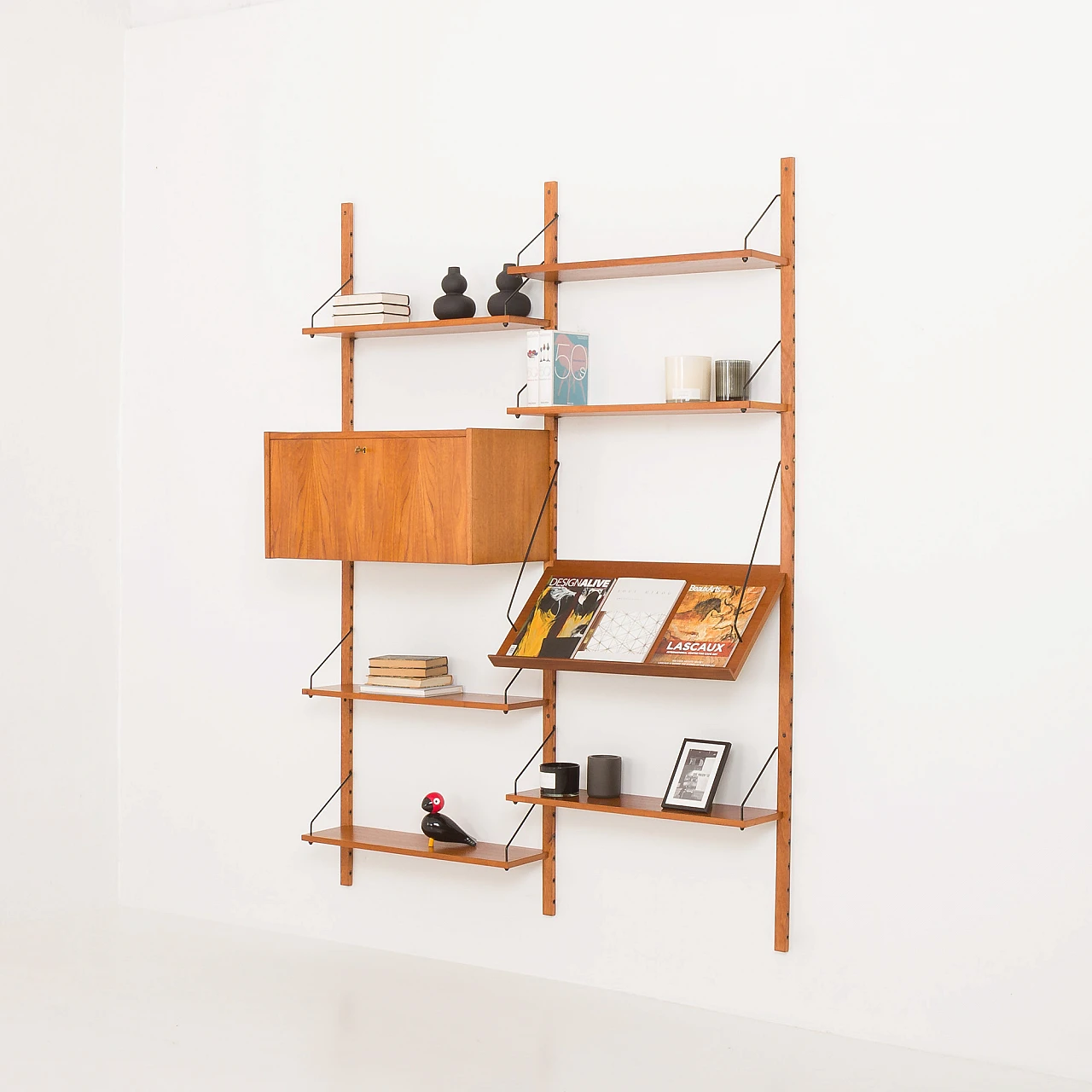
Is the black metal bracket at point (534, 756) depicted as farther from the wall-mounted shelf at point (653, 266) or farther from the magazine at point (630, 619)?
the wall-mounted shelf at point (653, 266)

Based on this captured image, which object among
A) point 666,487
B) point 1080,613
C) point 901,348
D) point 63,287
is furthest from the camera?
point 63,287

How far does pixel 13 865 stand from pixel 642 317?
2.79 meters

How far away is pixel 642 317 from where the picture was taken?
4.08m

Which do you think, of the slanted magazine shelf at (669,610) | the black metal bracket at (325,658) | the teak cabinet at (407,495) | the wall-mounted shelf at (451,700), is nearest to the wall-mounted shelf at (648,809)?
the wall-mounted shelf at (451,700)

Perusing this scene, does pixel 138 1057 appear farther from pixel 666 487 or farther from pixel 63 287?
pixel 63 287

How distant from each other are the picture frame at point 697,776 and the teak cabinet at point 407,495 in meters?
0.74

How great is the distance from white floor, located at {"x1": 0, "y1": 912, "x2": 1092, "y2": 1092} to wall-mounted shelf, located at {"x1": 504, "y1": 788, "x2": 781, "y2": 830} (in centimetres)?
57

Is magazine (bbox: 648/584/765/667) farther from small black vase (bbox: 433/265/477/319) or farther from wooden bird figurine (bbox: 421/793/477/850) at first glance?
small black vase (bbox: 433/265/477/319)

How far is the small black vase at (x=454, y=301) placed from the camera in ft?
13.7

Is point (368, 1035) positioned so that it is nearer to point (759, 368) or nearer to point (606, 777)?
point (606, 777)

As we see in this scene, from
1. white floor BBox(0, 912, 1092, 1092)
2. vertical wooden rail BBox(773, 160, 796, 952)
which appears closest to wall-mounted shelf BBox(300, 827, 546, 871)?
white floor BBox(0, 912, 1092, 1092)

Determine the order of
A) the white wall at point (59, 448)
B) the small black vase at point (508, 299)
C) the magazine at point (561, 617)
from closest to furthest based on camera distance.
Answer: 1. the magazine at point (561, 617)
2. the small black vase at point (508, 299)
3. the white wall at point (59, 448)

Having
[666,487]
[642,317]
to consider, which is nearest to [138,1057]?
[666,487]

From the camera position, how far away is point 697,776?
3850mm
